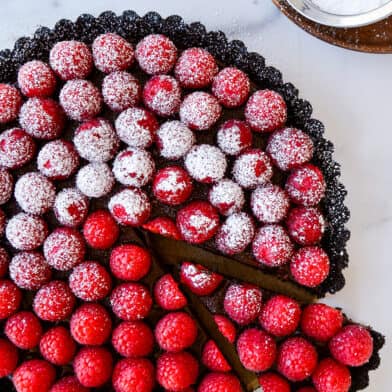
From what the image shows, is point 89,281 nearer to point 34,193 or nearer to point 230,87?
point 34,193

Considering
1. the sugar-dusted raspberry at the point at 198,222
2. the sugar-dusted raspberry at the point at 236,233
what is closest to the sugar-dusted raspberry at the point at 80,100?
the sugar-dusted raspberry at the point at 198,222

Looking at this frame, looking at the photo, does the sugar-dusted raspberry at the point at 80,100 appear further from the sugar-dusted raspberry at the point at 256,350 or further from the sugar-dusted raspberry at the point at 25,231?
the sugar-dusted raspberry at the point at 256,350

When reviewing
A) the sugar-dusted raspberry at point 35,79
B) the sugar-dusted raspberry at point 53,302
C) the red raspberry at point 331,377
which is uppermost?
the sugar-dusted raspberry at point 35,79

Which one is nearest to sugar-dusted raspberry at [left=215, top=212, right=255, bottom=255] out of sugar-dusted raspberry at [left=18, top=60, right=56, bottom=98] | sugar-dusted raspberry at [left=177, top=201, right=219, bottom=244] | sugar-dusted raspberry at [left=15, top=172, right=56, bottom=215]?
sugar-dusted raspberry at [left=177, top=201, right=219, bottom=244]

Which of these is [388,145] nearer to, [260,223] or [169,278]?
[260,223]

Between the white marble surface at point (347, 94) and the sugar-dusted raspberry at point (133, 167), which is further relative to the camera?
the white marble surface at point (347, 94)
